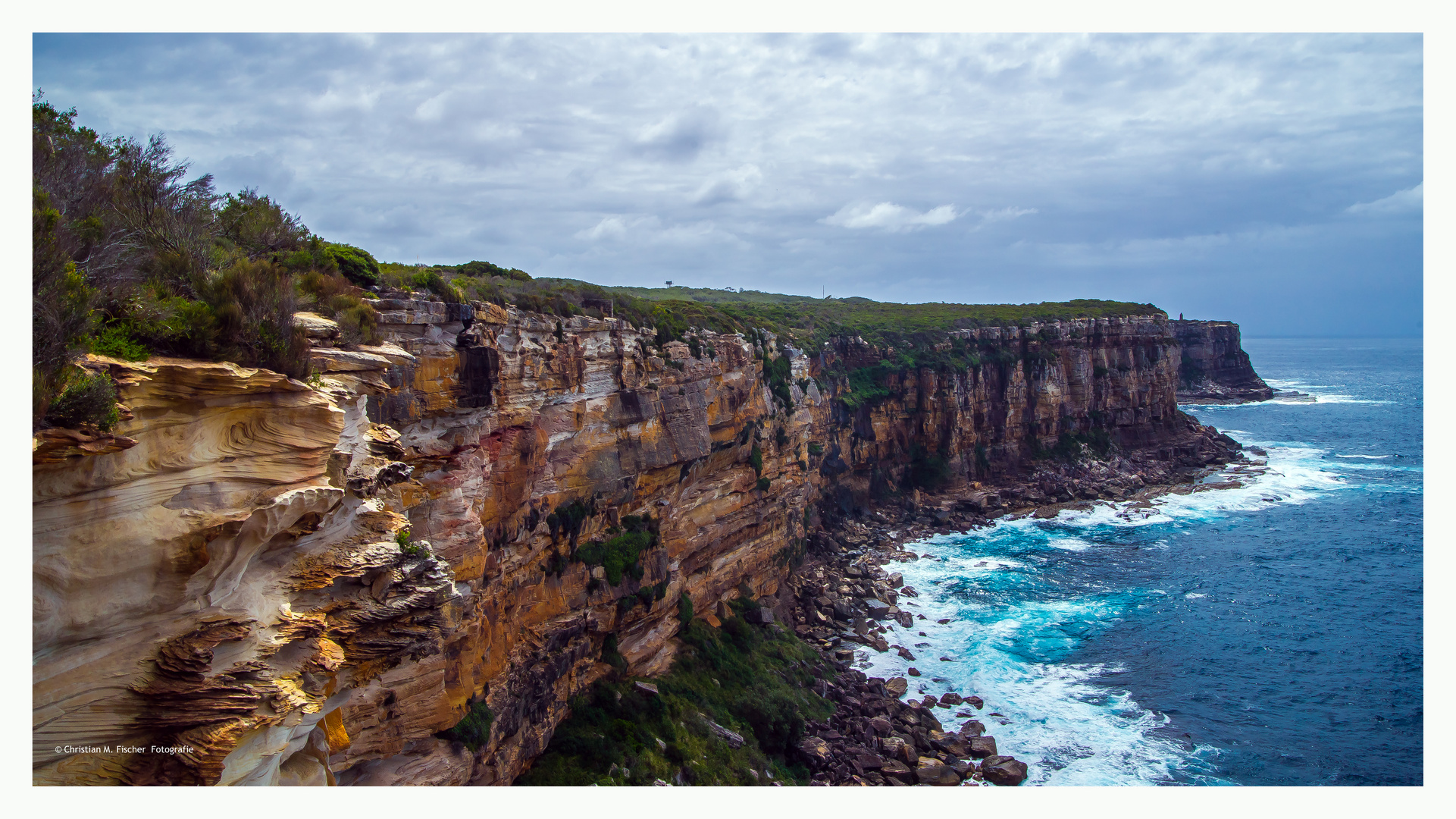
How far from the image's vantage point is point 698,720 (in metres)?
32.1

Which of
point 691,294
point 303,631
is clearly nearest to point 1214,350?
point 691,294

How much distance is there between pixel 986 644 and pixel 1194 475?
2117 inches

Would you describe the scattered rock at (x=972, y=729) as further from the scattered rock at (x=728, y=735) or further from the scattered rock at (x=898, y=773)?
the scattered rock at (x=728, y=735)

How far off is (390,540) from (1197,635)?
157 ft

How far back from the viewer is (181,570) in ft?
33.2

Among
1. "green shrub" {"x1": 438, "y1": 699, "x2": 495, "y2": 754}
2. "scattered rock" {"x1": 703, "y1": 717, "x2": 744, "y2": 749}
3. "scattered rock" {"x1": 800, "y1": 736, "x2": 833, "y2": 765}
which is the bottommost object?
"scattered rock" {"x1": 800, "y1": 736, "x2": 833, "y2": 765}

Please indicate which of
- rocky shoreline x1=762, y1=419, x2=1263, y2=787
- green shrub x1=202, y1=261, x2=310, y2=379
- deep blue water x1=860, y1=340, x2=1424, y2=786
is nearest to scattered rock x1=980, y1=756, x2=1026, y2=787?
rocky shoreline x1=762, y1=419, x2=1263, y2=787

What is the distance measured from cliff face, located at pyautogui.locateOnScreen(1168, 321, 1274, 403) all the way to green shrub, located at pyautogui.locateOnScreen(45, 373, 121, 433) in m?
160

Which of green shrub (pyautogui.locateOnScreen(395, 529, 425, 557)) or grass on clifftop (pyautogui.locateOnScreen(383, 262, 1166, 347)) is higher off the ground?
grass on clifftop (pyautogui.locateOnScreen(383, 262, 1166, 347))

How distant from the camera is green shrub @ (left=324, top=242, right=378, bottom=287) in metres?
22.0

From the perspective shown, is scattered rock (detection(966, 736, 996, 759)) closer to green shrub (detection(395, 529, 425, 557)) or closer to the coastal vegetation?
the coastal vegetation

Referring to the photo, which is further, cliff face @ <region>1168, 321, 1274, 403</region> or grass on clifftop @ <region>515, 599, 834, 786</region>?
cliff face @ <region>1168, 321, 1274, 403</region>

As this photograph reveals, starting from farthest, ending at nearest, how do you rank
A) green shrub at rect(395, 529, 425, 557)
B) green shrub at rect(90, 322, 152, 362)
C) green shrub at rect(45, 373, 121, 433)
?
green shrub at rect(395, 529, 425, 557), green shrub at rect(90, 322, 152, 362), green shrub at rect(45, 373, 121, 433)

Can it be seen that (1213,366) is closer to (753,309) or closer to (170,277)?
(753,309)
